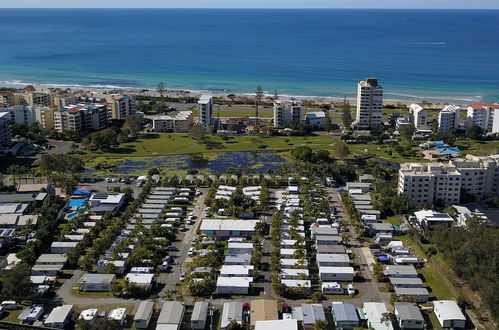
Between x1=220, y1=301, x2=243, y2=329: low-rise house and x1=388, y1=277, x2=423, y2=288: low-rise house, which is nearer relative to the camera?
x1=220, y1=301, x2=243, y2=329: low-rise house

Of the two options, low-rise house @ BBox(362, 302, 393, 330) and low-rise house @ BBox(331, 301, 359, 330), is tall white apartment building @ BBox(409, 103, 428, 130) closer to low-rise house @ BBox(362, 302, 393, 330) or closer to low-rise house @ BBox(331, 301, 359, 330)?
low-rise house @ BBox(362, 302, 393, 330)

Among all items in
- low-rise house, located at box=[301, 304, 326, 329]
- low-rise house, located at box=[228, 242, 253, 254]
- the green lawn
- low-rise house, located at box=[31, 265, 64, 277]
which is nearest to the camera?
low-rise house, located at box=[301, 304, 326, 329]

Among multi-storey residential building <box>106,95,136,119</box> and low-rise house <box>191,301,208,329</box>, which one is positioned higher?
multi-storey residential building <box>106,95,136,119</box>

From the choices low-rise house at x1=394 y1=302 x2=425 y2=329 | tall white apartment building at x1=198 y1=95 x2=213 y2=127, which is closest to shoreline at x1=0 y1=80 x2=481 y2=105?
tall white apartment building at x1=198 y1=95 x2=213 y2=127

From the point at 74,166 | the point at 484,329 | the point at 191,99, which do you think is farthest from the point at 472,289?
the point at 191,99

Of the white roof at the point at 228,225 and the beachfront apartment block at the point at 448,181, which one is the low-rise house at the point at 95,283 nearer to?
the white roof at the point at 228,225

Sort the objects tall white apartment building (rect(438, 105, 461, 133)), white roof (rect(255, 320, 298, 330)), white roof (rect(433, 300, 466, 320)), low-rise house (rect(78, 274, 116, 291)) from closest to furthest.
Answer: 1. white roof (rect(255, 320, 298, 330))
2. white roof (rect(433, 300, 466, 320))
3. low-rise house (rect(78, 274, 116, 291))
4. tall white apartment building (rect(438, 105, 461, 133))

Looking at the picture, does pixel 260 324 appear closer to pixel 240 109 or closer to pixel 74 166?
pixel 74 166

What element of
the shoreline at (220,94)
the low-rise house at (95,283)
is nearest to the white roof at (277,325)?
the low-rise house at (95,283)
